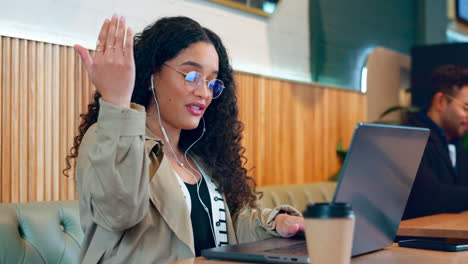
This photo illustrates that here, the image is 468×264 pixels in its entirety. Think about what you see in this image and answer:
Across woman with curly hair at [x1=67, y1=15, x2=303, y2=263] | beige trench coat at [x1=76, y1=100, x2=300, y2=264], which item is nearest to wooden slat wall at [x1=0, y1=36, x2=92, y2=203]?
woman with curly hair at [x1=67, y1=15, x2=303, y2=263]

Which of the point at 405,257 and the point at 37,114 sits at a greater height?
the point at 37,114

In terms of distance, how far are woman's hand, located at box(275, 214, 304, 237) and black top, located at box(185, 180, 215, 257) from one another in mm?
251

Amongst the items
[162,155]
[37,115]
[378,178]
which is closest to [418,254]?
[378,178]

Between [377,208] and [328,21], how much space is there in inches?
112

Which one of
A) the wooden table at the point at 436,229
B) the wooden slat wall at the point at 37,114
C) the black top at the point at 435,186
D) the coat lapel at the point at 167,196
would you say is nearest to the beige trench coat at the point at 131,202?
the coat lapel at the point at 167,196

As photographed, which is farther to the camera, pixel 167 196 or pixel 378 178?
pixel 167 196

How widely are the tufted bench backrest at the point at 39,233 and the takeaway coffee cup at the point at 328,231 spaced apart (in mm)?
1145

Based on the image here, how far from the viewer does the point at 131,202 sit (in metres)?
1.46

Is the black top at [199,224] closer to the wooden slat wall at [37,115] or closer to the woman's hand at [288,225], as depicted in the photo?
the woman's hand at [288,225]

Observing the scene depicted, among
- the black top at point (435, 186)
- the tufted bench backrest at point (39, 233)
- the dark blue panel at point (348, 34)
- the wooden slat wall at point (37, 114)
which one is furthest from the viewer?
the dark blue panel at point (348, 34)

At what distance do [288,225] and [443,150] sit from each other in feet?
6.98

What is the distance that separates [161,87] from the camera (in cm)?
202

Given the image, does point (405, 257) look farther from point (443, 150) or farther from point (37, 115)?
point (443, 150)

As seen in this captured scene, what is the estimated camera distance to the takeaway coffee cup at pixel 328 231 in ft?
3.35
